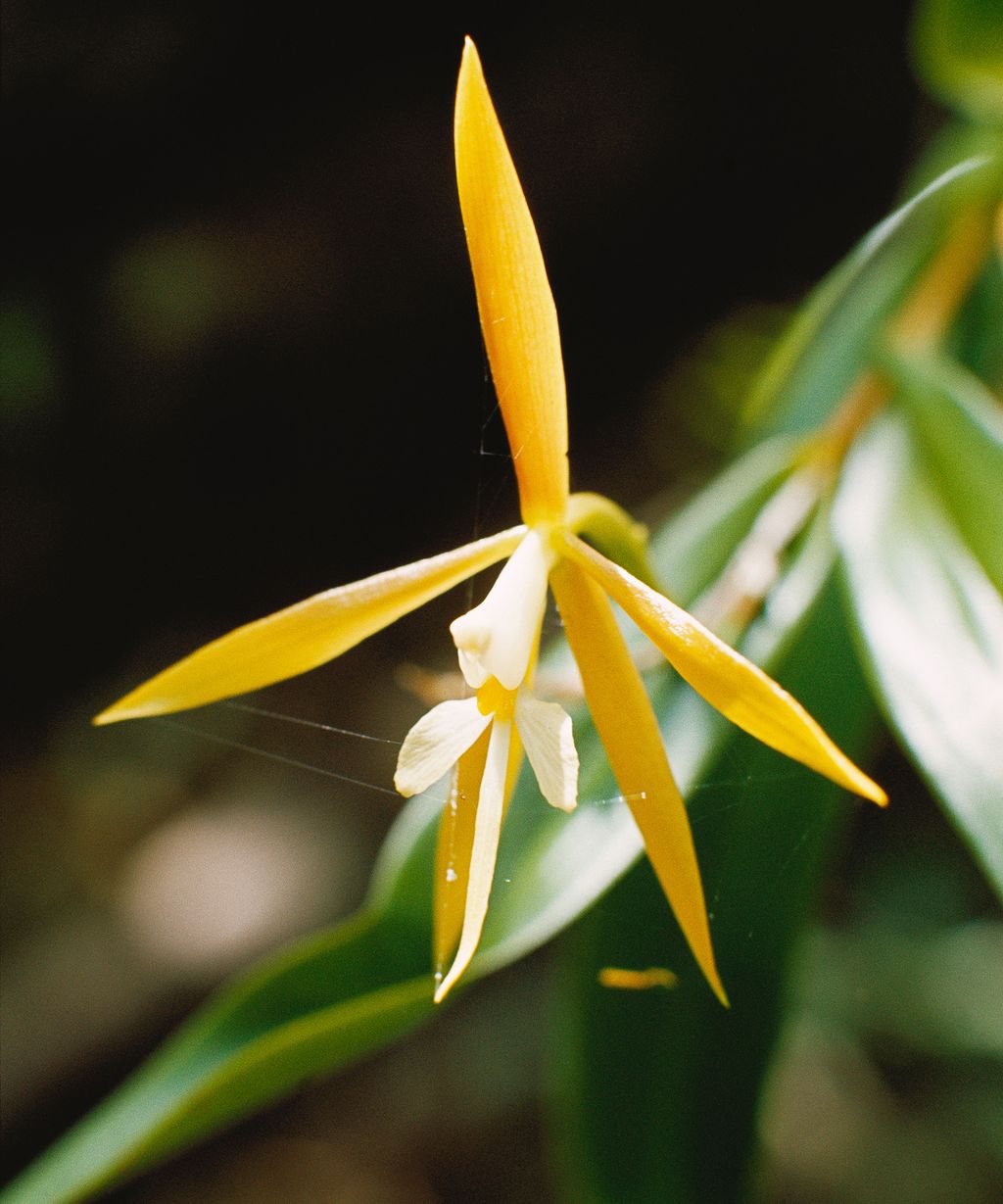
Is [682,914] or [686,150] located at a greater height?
[686,150]

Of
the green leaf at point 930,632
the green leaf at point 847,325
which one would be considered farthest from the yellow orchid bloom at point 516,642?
the green leaf at point 847,325

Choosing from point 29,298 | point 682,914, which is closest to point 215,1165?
point 29,298

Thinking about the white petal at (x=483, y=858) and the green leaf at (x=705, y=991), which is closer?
the white petal at (x=483, y=858)

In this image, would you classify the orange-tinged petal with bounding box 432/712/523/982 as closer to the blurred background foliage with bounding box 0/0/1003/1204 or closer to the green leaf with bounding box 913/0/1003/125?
the green leaf with bounding box 913/0/1003/125

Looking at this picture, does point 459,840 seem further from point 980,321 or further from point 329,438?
point 329,438

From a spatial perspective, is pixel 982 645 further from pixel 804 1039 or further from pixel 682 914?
pixel 804 1039

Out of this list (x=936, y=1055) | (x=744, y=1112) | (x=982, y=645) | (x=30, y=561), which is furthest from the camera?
(x=30, y=561)

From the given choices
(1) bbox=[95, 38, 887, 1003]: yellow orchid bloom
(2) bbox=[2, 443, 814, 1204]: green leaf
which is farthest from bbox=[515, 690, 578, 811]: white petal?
(2) bbox=[2, 443, 814, 1204]: green leaf

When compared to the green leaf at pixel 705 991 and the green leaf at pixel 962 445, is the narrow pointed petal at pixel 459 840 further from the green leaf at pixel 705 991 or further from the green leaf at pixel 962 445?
the green leaf at pixel 962 445
